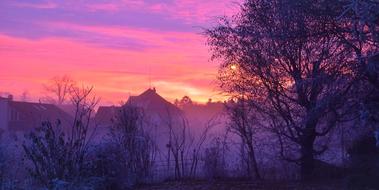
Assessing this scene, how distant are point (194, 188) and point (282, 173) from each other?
3647mm

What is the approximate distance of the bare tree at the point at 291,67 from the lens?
13078mm

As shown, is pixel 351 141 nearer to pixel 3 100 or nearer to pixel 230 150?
pixel 230 150

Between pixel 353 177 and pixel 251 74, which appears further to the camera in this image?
pixel 251 74

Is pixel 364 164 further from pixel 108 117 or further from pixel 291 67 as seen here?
pixel 108 117

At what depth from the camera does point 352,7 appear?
9750 millimetres

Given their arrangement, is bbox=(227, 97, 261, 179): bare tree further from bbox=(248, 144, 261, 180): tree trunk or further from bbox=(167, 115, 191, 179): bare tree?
bbox=(167, 115, 191, 179): bare tree

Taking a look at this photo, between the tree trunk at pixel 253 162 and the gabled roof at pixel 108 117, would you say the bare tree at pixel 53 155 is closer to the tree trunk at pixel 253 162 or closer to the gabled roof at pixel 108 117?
the gabled roof at pixel 108 117

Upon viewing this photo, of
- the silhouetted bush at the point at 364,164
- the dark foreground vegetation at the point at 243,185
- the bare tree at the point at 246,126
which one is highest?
the bare tree at the point at 246,126

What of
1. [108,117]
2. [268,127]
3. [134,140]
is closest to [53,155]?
[134,140]

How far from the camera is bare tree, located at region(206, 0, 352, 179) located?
1308cm

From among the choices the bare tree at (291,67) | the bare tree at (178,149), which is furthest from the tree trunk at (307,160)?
the bare tree at (178,149)

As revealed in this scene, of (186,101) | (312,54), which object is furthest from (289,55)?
(186,101)

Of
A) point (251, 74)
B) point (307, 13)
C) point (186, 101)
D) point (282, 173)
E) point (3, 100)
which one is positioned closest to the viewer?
point (307, 13)

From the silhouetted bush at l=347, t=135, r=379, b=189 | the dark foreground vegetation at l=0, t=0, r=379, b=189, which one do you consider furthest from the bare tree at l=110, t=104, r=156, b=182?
the silhouetted bush at l=347, t=135, r=379, b=189
